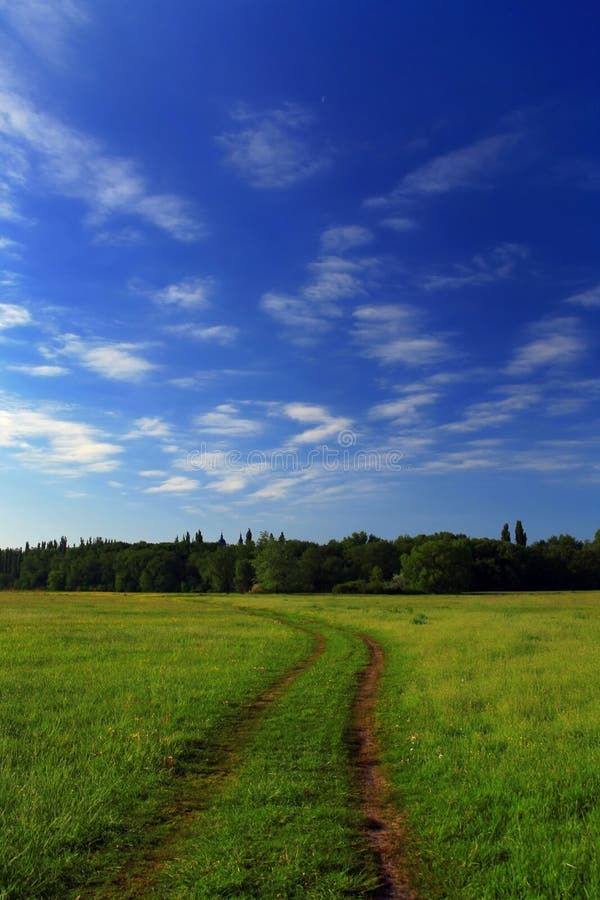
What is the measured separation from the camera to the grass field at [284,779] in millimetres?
6957

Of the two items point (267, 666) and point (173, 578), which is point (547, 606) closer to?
point (267, 666)

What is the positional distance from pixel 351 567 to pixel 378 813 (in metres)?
137

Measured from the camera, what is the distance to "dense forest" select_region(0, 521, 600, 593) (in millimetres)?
116000

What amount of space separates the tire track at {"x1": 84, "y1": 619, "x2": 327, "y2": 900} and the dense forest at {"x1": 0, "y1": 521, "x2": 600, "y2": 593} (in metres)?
103

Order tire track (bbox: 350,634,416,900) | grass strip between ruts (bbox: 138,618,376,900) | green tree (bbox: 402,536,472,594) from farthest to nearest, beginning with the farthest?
green tree (bbox: 402,536,472,594) → tire track (bbox: 350,634,416,900) → grass strip between ruts (bbox: 138,618,376,900)

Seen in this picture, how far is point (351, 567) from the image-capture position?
144m

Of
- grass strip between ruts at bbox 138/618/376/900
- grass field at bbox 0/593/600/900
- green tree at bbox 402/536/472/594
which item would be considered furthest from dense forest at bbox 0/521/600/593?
grass strip between ruts at bbox 138/618/376/900

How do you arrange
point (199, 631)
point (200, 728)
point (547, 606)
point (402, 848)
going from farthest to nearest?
point (547, 606) < point (199, 631) < point (200, 728) < point (402, 848)

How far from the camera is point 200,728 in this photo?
13352 millimetres

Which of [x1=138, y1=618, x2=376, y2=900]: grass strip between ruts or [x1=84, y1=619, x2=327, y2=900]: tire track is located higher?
[x1=138, y1=618, x2=376, y2=900]: grass strip between ruts

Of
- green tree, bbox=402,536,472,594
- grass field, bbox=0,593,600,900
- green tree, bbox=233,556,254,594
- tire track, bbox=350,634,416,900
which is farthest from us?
green tree, bbox=233,556,254,594

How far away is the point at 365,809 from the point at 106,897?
3.81 metres

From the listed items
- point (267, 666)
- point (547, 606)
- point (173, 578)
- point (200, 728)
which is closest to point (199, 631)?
point (267, 666)

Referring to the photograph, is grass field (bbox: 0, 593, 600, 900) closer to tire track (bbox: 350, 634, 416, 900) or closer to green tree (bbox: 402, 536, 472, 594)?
tire track (bbox: 350, 634, 416, 900)
